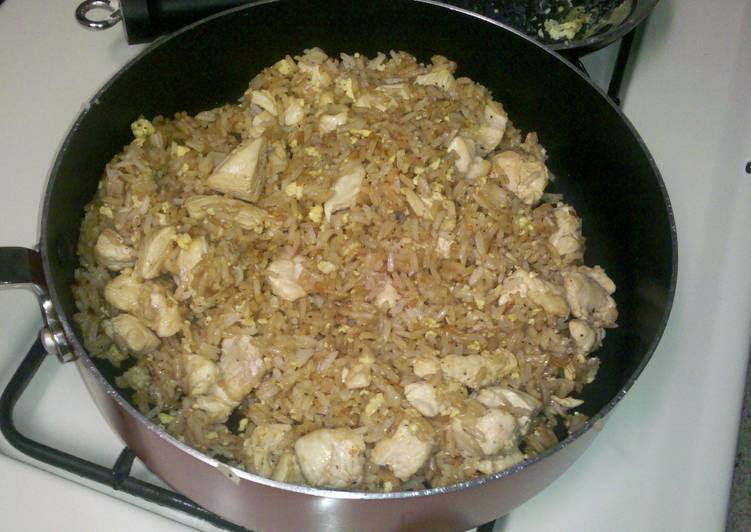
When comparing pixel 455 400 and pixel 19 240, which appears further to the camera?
pixel 19 240

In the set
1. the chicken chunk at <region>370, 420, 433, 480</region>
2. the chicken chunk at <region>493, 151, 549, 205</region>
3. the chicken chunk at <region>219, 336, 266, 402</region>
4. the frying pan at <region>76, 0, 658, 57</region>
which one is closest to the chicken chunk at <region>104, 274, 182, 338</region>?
the chicken chunk at <region>219, 336, 266, 402</region>

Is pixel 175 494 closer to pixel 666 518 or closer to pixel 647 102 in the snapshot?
pixel 666 518

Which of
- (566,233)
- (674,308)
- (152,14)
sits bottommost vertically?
(674,308)

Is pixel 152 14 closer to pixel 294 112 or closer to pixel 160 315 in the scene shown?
pixel 294 112

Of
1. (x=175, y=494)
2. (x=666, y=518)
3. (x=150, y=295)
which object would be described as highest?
(x=150, y=295)

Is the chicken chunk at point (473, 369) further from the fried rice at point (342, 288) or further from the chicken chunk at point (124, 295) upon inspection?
the chicken chunk at point (124, 295)

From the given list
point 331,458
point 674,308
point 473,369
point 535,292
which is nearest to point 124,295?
point 331,458

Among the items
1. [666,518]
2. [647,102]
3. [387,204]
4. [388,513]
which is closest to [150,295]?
[387,204]

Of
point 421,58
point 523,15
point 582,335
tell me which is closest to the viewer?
point 582,335
